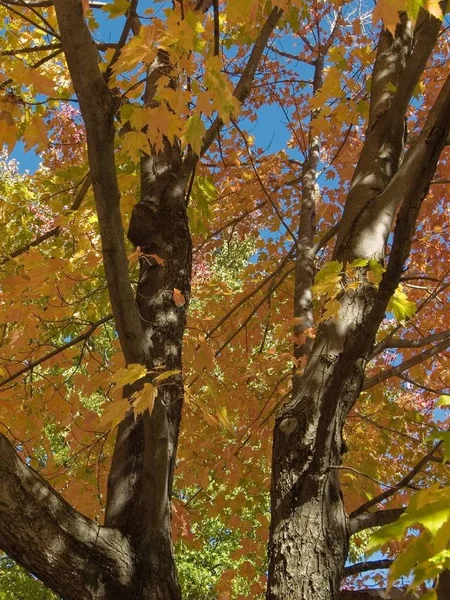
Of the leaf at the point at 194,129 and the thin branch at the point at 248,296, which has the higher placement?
the thin branch at the point at 248,296

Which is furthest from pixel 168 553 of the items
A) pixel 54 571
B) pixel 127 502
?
pixel 54 571

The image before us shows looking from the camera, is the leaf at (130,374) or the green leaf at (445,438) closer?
the green leaf at (445,438)

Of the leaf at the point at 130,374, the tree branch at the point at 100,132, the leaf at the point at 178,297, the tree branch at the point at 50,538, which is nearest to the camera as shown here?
the tree branch at the point at 100,132

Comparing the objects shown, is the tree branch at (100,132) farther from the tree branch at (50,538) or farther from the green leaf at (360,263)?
the green leaf at (360,263)

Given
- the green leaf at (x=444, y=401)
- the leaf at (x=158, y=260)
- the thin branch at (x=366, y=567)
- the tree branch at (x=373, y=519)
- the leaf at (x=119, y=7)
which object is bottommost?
the green leaf at (x=444, y=401)

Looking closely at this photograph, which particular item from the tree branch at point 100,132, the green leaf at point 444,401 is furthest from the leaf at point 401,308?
the green leaf at point 444,401

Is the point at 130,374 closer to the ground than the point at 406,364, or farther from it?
closer to the ground

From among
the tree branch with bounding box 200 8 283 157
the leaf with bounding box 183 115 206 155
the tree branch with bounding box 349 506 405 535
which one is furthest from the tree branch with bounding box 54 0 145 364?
the tree branch with bounding box 349 506 405 535

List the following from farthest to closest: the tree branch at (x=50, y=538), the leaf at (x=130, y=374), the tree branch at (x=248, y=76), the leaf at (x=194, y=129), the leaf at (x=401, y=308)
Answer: the tree branch at (x=248, y=76), the leaf at (x=401, y=308), the leaf at (x=194, y=129), the leaf at (x=130, y=374), the tree branch at (x=50, y=538)

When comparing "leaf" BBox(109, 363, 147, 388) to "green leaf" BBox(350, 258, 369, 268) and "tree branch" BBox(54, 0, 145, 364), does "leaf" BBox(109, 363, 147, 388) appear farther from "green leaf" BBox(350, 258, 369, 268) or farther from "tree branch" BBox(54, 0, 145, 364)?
"green leaf" BBox(350, 258, 369, 268)

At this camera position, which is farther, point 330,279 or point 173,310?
point 173,310

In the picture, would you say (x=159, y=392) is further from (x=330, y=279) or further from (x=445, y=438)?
(x=445, y=438)

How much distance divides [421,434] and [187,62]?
4504 millimetres

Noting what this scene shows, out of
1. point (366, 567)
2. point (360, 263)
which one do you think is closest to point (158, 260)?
point (360, 263)
